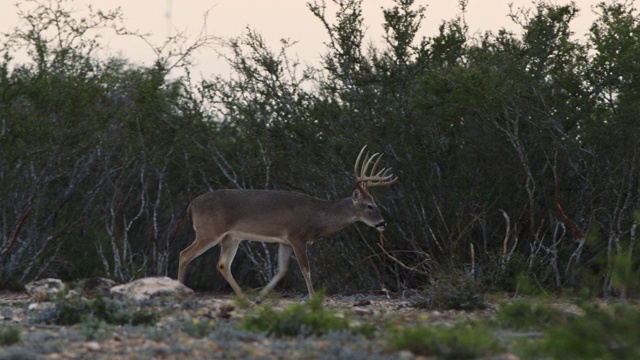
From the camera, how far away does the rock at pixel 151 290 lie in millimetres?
11469

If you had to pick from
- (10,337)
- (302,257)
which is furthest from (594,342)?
(302,257)

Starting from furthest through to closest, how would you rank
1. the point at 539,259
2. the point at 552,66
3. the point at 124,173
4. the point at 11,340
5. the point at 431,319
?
the point at 124,173 < the point at 552,66 < the point at 539,259 < the point at 431,319 < the point at 11,340

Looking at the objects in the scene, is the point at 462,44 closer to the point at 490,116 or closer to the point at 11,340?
the point at 490,116

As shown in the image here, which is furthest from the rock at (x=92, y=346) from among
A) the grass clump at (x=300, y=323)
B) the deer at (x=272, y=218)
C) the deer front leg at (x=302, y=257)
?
the deer front leg at (x=302, y=257)

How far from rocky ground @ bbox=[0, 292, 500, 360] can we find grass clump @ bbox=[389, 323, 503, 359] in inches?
3.3

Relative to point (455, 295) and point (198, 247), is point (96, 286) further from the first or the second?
point (455, 295)

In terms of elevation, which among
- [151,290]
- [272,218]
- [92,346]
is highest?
[272,218]

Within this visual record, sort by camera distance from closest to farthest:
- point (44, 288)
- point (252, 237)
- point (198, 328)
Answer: point (198, 328), point (44, 288), point (252, 237)

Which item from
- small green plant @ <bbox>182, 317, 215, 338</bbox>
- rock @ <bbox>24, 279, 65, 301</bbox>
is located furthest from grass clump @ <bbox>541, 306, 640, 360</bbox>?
rock @ <bbox>24, 279, 65, 301</bbox>

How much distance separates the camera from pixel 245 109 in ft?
58.1

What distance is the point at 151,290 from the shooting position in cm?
1159

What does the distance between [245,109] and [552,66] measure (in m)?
4.90

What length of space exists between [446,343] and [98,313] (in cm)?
368

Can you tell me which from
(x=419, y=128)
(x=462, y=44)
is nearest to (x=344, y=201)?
(x=419, y=128)
